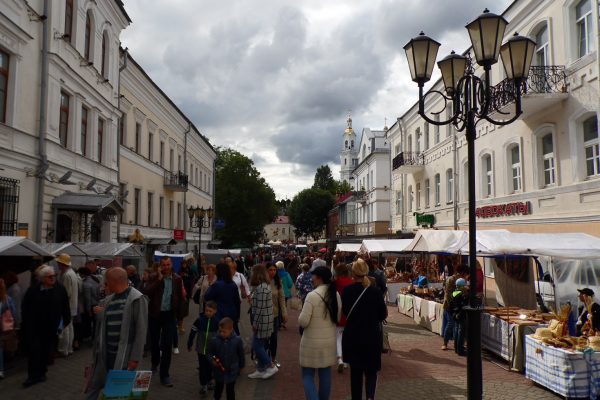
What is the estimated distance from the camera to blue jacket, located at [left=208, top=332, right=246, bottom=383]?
5.70 m

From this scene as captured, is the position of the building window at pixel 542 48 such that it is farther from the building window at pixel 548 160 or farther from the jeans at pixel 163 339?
the jeans at pixel 163 339

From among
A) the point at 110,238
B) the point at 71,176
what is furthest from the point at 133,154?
the point at 71,176

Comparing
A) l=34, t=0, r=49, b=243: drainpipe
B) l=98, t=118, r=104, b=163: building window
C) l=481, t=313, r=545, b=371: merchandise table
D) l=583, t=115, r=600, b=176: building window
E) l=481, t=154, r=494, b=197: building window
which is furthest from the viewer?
l=481, t=154, r=494, b=197: building window

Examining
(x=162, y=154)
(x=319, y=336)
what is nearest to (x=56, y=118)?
(x=319, y=336)

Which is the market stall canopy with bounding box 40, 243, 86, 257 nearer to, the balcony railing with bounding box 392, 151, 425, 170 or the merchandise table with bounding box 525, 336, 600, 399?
the merchandise table with bounding box 525, 336, 600, 399

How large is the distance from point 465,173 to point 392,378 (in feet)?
54.7

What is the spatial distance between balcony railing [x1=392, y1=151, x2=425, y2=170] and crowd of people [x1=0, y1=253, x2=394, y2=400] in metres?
18.1

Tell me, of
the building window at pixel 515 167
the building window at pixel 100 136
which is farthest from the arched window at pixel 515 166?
the building window at pixel 100 136

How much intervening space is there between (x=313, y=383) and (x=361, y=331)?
79cm

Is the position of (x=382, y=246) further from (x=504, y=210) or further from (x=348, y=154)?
(x=348, y=154)

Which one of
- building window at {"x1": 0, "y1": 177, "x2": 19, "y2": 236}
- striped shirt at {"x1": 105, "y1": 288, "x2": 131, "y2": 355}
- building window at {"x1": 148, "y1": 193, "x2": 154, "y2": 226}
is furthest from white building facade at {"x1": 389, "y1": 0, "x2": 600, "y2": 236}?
building window at {"x1": 148, "y1": 193, "x2": 154, "y2": 226}

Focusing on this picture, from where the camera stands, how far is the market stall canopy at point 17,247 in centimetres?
834

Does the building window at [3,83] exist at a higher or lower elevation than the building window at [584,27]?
lower

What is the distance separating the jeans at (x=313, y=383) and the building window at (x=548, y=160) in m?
12.5
